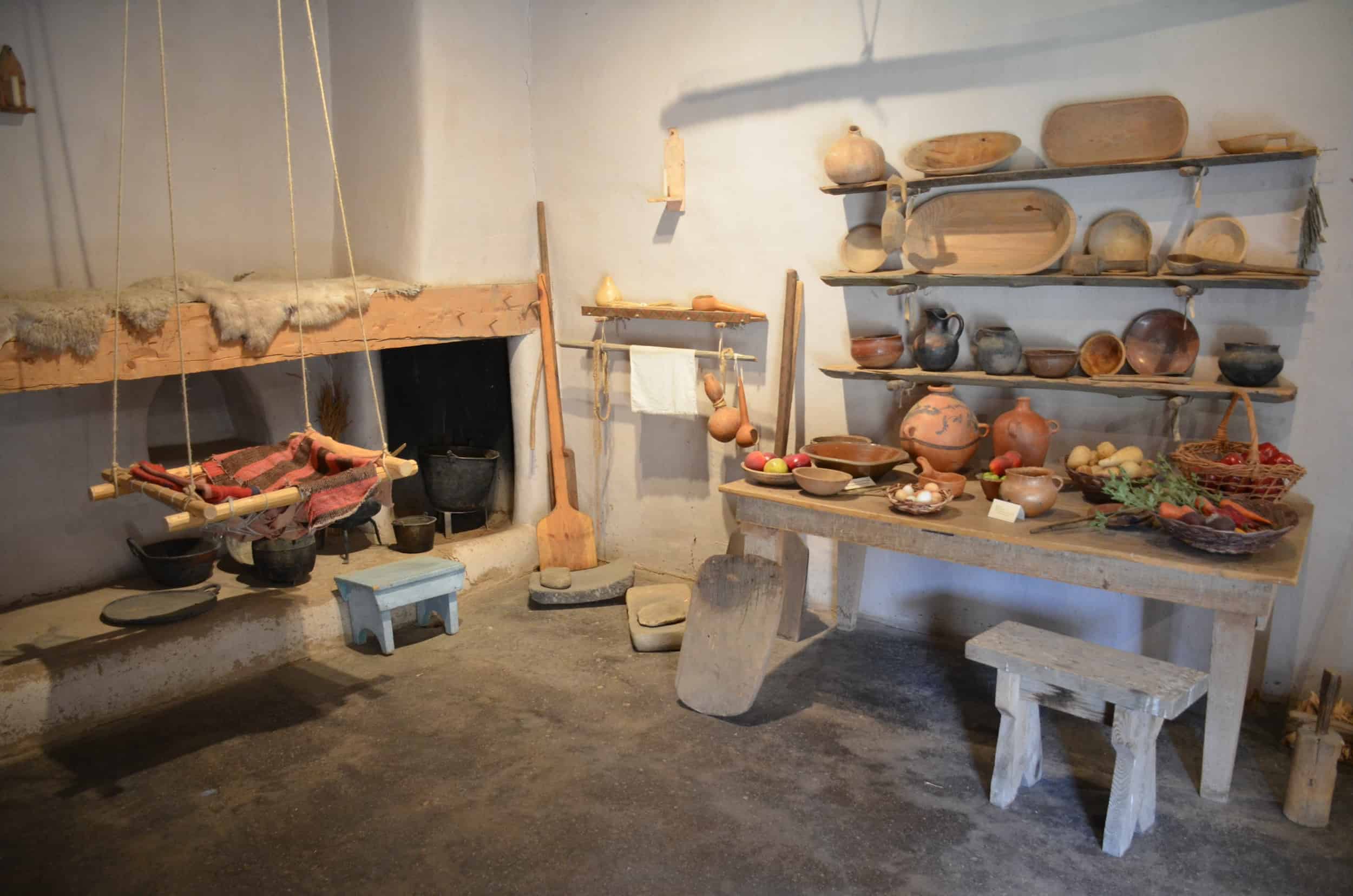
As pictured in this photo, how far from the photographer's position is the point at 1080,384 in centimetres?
345

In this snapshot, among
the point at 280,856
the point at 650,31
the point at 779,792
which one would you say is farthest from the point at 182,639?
the point at 650,31

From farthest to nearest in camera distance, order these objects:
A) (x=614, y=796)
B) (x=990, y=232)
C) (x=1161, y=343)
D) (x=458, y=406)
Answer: (x=458, y=406) < (x=990, y=232) < (x=1161, y=343) < (x=614, y=796)

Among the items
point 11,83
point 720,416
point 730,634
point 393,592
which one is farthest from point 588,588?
point 11,83

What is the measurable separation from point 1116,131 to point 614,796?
2906 millimetres

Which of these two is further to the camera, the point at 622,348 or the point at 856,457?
A: the point at 622,348

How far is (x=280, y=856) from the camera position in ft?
9.15

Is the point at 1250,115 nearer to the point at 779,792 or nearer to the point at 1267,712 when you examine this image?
the point at 1267,712

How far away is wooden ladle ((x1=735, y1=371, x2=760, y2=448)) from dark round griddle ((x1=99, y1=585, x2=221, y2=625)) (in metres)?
2.36

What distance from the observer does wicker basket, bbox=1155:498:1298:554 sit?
2.82 meters

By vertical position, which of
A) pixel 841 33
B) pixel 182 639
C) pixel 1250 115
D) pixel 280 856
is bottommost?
pixel 280 856

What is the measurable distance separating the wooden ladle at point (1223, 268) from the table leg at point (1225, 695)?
3.73ft

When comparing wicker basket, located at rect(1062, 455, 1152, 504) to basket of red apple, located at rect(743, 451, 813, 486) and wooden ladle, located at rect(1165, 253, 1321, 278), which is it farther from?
basket of red apple, located at rect(743, 451, 813, 486)

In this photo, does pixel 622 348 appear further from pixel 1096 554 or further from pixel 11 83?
pixel 11 83

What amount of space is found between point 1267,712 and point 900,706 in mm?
1324
